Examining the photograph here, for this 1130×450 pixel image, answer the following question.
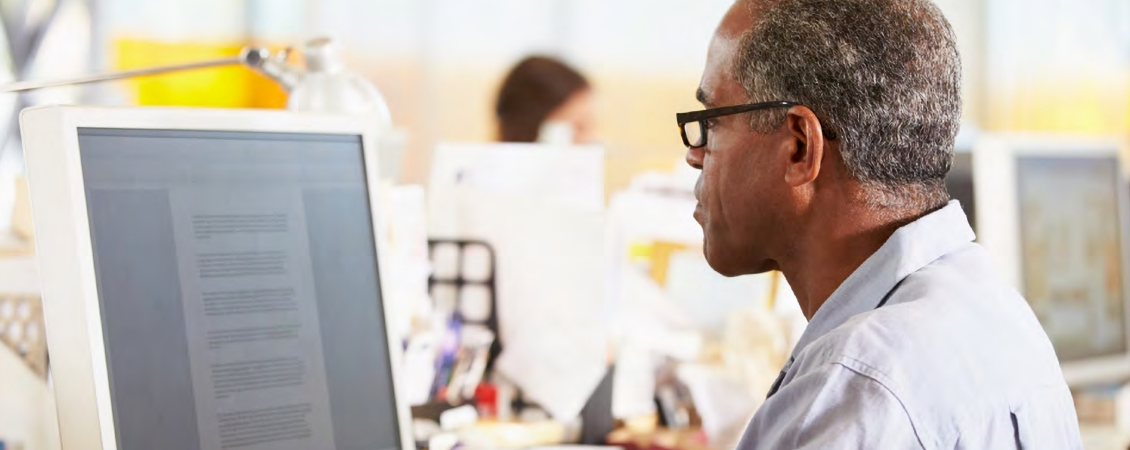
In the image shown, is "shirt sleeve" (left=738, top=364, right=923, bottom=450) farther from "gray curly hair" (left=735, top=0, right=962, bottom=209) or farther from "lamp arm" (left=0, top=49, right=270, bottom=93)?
"lamp arm" (left=0, top=49, right=270, bottom=93)

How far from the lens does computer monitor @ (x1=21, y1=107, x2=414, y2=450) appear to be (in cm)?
83

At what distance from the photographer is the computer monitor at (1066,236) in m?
2.12

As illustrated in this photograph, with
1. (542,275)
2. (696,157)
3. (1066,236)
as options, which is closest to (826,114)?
(696,157)

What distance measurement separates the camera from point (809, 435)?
774mm

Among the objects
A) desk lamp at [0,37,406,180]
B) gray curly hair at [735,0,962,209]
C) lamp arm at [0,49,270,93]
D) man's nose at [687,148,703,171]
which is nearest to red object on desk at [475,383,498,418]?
desk lamp at [0,37,406,180]

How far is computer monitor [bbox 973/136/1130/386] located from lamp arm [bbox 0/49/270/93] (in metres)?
1.38

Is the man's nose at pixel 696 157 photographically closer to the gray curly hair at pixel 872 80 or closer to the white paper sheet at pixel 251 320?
the gray curly hair at pixel 872 80

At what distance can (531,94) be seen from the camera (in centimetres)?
279

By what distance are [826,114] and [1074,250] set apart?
1497 mm

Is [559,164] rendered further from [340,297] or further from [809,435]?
[809,435]

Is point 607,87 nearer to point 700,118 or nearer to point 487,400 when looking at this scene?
point 487,400

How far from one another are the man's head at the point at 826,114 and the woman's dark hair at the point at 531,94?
1.77 metres

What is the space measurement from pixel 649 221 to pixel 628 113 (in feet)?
3.76

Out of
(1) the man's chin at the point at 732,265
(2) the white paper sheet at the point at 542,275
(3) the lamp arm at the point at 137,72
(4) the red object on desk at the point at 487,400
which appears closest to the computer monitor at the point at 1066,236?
(2) the white paper sheet at the point at 542,275
